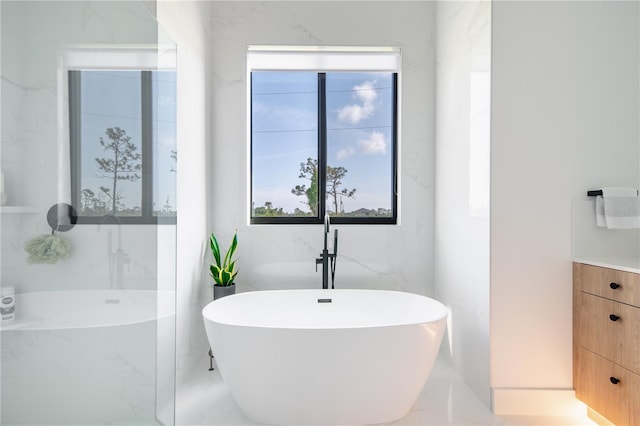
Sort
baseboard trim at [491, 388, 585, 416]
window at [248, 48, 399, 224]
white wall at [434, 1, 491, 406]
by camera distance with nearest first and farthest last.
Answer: baseboard trim at [491, 388, 585, 416] < white wall at [434, 1, 491, 406] < window at [248, 48, 399, 224]

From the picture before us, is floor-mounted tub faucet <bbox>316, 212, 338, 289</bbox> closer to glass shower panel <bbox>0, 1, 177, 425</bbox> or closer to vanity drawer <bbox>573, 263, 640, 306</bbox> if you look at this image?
glass shower panel <bbox>0, 1, 177, 425</bbox>

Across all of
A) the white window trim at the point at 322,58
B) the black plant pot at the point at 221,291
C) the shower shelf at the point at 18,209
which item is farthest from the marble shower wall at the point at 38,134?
the white window trim at the point at 322,58

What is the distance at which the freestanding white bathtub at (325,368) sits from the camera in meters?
1.76

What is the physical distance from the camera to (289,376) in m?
1.79

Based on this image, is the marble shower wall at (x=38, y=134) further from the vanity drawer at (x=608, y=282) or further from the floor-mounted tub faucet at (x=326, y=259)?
the vanity drawer at (x=608, y=282)

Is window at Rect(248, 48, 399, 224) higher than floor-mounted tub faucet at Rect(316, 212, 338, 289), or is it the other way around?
window at Rect(248, 48, 399, 224)

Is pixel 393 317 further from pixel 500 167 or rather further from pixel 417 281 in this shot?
pixel 500 167

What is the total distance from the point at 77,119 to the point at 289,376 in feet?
4.43

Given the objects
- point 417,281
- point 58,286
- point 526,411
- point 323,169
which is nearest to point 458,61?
point 323,169

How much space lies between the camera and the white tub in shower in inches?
40.9

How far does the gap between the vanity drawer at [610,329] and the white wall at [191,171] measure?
83.7 inches

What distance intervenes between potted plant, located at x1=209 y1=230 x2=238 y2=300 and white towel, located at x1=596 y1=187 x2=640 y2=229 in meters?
2.20

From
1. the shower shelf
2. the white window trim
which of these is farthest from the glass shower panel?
the white window trim

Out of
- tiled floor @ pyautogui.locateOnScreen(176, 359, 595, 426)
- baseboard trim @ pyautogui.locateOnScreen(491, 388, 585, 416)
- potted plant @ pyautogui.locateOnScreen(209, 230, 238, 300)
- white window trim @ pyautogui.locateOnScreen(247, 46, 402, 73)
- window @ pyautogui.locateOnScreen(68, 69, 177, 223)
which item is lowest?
tiled floor @ pyautogui.locateOnScreen(176, 359, 595, 426)
